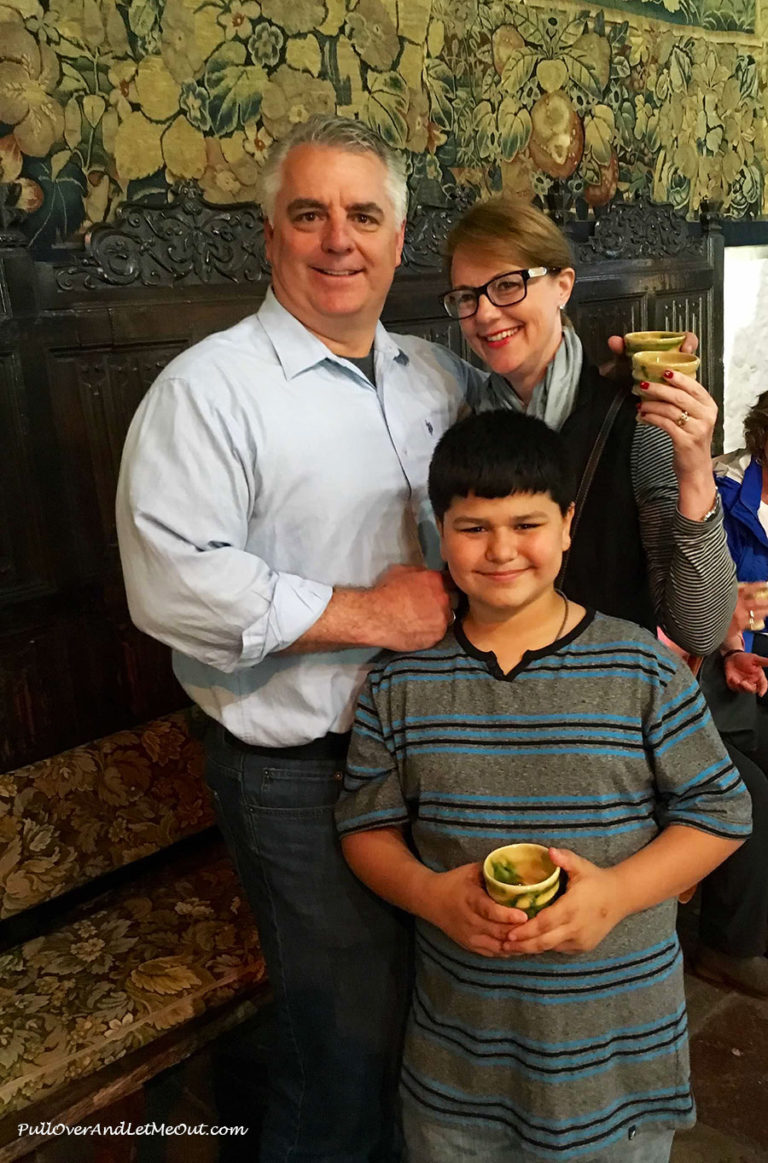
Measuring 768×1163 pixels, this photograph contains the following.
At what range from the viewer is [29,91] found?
2.33 metres

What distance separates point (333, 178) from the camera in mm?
1507

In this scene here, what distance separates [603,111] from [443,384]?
2.75 m

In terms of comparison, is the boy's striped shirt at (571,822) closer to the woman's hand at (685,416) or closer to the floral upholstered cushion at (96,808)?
the woman's hand at (685,416)

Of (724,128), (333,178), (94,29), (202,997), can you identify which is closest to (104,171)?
(94,29)

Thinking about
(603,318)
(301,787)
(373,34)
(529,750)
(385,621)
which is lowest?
(301,787)

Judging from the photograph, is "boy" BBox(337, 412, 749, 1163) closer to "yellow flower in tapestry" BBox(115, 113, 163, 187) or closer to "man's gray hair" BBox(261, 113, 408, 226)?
"man's gray hair" BBox(261, 113, 408, 226)

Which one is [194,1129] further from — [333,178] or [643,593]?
[333,178]

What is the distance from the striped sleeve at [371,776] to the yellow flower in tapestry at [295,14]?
7.45ft

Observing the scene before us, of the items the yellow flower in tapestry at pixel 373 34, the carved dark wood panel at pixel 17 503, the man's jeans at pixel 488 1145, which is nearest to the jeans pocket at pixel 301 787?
the man's jeans at pixel 488 1145

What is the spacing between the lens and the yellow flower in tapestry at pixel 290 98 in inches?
111

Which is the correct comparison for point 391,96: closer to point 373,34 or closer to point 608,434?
point 373,34

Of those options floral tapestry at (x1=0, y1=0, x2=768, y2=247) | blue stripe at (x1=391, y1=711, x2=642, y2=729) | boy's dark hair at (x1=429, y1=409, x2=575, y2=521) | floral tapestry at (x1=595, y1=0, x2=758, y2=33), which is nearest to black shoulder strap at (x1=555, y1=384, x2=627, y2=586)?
boy's dark hair at (x1=429, y1=409, x2=575, y2=521)

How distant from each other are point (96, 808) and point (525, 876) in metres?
1.60

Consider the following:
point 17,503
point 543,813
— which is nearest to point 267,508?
point 543,813
